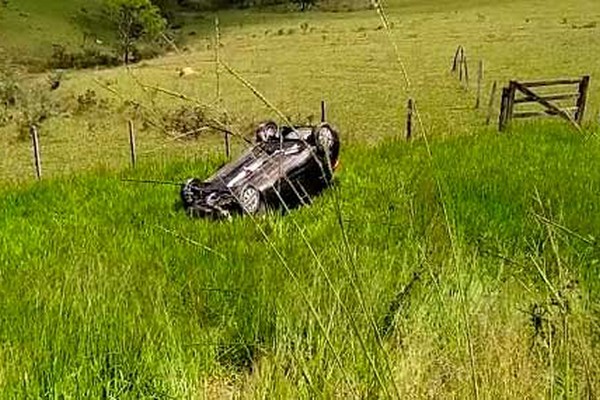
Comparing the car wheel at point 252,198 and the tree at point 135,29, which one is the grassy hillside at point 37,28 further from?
the tree at point 135,29

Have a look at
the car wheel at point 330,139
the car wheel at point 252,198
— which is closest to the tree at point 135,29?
the car wheel at point 252,198

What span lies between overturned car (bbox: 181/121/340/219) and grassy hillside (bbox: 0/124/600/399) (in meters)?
0.24

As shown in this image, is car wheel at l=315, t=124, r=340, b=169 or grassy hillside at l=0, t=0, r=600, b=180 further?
grassy hillside at l=0, t=0, r=600, b=180

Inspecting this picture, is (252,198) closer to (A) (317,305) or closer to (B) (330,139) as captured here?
(B) (330,139)

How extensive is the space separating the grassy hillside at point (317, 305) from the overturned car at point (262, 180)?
24cm

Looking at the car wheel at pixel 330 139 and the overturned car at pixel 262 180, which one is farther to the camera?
the car wheel at pixel 330 139

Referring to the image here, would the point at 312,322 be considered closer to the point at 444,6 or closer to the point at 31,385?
the point at 31,385

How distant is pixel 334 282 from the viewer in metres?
3.36

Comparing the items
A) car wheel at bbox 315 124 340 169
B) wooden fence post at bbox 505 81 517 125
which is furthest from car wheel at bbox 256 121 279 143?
wooden fence post at bbox 505 81 517 125

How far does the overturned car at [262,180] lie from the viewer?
5.90 meters

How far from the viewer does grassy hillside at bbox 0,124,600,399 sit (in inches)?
→ 96.3

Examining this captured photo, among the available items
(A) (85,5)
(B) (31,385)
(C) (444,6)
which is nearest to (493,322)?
(B) (31,385)

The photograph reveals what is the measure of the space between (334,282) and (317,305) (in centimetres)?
41

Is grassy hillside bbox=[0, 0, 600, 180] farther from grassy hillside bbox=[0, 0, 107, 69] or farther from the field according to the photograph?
grassy hillside bbox=[0, 0, 107, 69]
